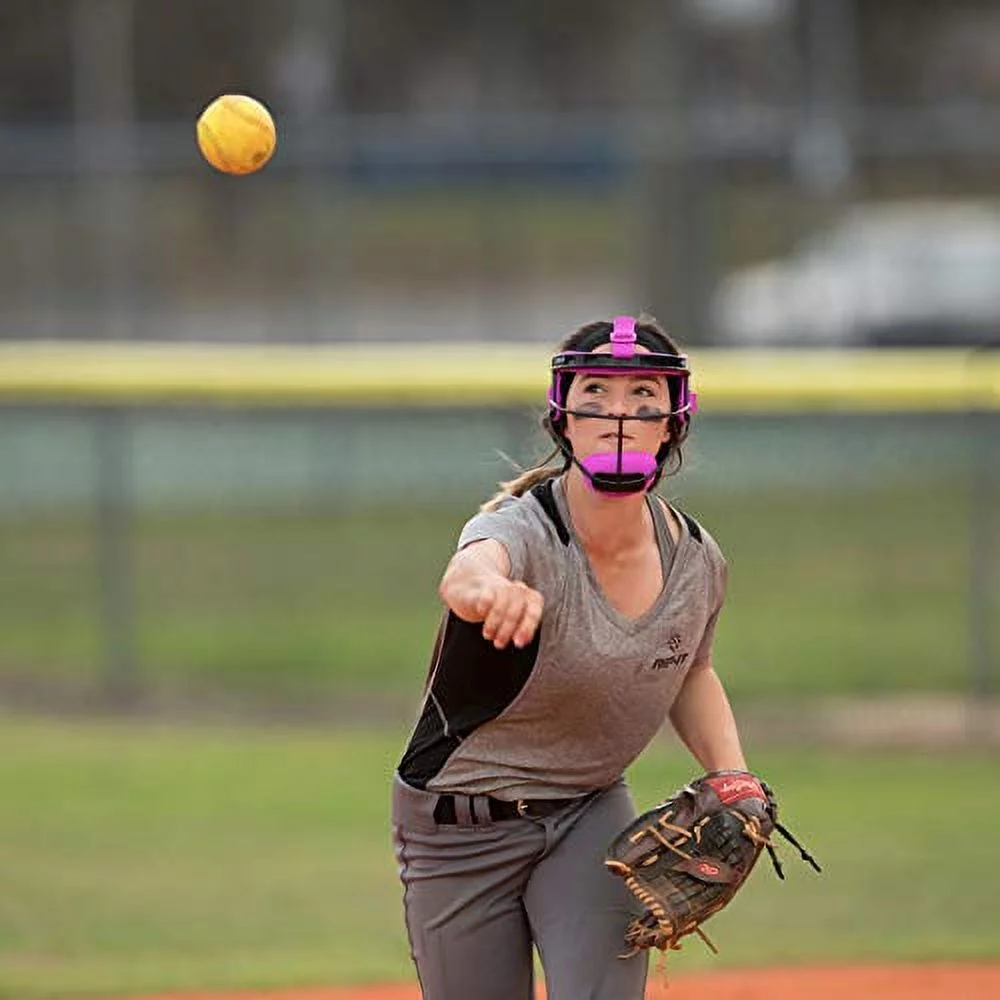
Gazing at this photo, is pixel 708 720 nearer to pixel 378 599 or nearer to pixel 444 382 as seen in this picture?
pixel 444 382

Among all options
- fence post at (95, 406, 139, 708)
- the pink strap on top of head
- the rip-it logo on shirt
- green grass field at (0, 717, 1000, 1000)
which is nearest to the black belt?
the rip-it logo on shirt

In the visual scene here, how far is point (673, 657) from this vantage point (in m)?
4.09

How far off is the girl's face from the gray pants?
0.68 metres

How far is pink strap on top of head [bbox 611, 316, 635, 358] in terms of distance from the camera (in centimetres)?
401

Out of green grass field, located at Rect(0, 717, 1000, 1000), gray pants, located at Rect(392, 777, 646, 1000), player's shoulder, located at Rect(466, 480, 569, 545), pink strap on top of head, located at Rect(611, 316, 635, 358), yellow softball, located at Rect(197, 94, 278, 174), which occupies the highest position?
yellow softball, located at Rect(197, 94, 278, 174)

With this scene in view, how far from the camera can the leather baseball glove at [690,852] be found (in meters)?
4.06

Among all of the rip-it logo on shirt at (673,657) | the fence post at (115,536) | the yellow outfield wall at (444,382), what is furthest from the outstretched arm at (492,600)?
the fence post at (115,536)

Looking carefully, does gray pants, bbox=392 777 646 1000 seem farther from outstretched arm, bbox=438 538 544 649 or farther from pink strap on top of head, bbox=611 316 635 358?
pink strap on top of head, bbox=611 316 635 358

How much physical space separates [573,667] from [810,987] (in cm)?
274

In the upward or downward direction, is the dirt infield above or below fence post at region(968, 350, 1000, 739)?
below

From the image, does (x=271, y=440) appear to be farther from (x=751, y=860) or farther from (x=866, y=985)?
(x=751, y=860)

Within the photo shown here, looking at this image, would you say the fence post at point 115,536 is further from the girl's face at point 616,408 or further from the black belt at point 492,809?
the girl's face at point 616,408

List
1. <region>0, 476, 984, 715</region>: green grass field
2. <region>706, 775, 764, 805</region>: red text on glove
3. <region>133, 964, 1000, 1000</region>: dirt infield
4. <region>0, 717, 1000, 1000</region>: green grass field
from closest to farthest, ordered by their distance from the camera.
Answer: <region>706, 775, 764, 805</region>: red text on glove < <region>133, 964, 1000, 1000</region>: dirt infield < <region>0, 717, 1000, 1000</region>: green grass field < <region>0, 476, 984, 715</region>: green grass field

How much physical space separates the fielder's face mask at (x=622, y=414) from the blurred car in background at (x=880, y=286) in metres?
13.9
